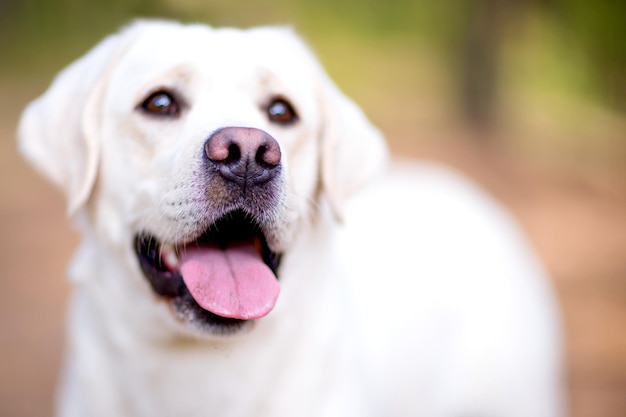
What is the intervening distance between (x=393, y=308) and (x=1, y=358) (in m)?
3.27

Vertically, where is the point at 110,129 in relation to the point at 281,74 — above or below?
below

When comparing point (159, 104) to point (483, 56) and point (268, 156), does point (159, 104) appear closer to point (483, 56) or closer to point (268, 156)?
point (268, 156)

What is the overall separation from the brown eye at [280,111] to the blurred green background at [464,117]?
3128 millimetres

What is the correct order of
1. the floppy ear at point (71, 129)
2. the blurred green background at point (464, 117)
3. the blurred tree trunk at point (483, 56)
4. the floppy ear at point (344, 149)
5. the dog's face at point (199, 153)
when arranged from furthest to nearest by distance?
the blurred tree trunk at point (483, 56) < the blurred green background at point (464, 117) < the floppy ear at point (344, 149) < the floppy ear at point (71, 129) < the dog's face at point (199, 153)

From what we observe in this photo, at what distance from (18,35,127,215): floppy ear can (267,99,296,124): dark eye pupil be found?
2.16ft

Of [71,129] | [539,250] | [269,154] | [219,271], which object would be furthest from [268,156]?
[539,250]

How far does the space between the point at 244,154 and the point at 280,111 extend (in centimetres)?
56

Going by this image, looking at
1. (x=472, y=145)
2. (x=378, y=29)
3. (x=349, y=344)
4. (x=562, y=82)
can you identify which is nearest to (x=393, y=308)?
(x=349, y=344)

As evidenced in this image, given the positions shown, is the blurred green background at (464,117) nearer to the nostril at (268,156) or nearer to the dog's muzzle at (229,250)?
the dog's muzzle at (229,250)

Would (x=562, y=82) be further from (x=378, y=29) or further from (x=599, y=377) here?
(x=599, y=377)

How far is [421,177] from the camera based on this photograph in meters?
4.75

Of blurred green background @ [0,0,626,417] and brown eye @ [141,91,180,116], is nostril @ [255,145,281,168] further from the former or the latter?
blurred green background @ [0,0,626,417]

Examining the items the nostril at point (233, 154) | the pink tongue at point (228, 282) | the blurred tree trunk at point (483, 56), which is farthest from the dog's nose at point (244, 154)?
the blurred tree trunk at point (483, 56)

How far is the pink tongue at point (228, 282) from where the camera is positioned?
2688mm
